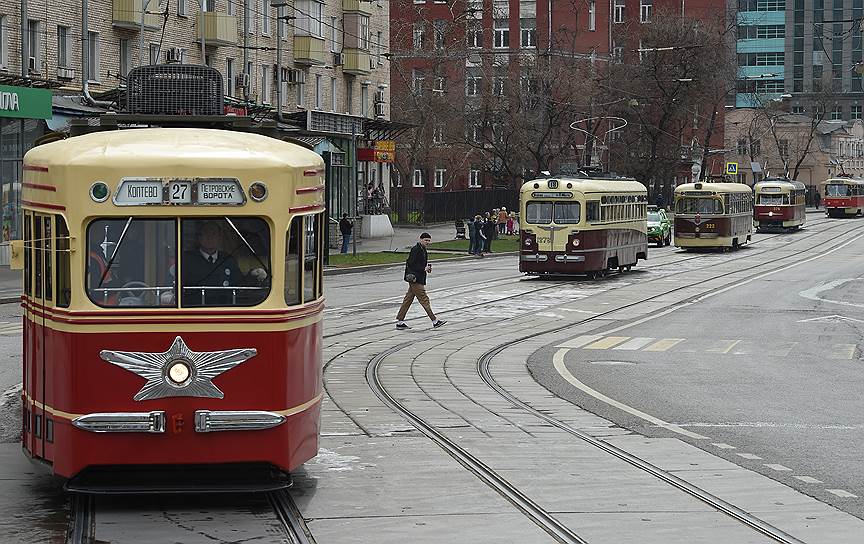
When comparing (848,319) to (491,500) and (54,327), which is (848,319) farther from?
(54,327)

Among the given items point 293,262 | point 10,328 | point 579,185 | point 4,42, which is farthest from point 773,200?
point 293,262

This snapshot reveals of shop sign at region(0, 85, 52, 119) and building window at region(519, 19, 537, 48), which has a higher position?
building window at region(519, 19, 537, 48)

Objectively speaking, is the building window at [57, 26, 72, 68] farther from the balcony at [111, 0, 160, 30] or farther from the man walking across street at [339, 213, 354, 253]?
the man walking across street at [339, 213, 354, 253]

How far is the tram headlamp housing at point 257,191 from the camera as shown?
10141 mm

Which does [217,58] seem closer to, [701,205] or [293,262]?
[701,205]

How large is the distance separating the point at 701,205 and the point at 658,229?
20.3 ft

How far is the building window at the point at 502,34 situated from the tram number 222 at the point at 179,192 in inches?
3687

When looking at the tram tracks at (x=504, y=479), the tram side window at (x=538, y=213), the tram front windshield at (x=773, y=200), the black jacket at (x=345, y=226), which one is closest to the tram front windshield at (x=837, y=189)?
the tram front windshield at (x=773, y=200)

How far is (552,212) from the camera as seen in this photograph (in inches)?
1581

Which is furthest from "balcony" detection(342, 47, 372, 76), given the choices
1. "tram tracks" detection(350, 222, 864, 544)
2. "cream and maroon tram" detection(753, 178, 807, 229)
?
"tram tracks" detection(350, 222, 864, 544)

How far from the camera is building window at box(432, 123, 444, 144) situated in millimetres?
83938

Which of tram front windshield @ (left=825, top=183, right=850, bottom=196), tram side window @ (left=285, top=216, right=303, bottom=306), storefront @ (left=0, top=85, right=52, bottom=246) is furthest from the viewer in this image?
tram front windshield @ (left=825, top=183, right=850, bottom=196)

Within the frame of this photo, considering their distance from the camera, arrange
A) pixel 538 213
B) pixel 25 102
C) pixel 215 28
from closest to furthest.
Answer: pixel 25 102
pixel 538 213
pixel 215 28

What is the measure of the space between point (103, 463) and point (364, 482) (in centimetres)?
234
